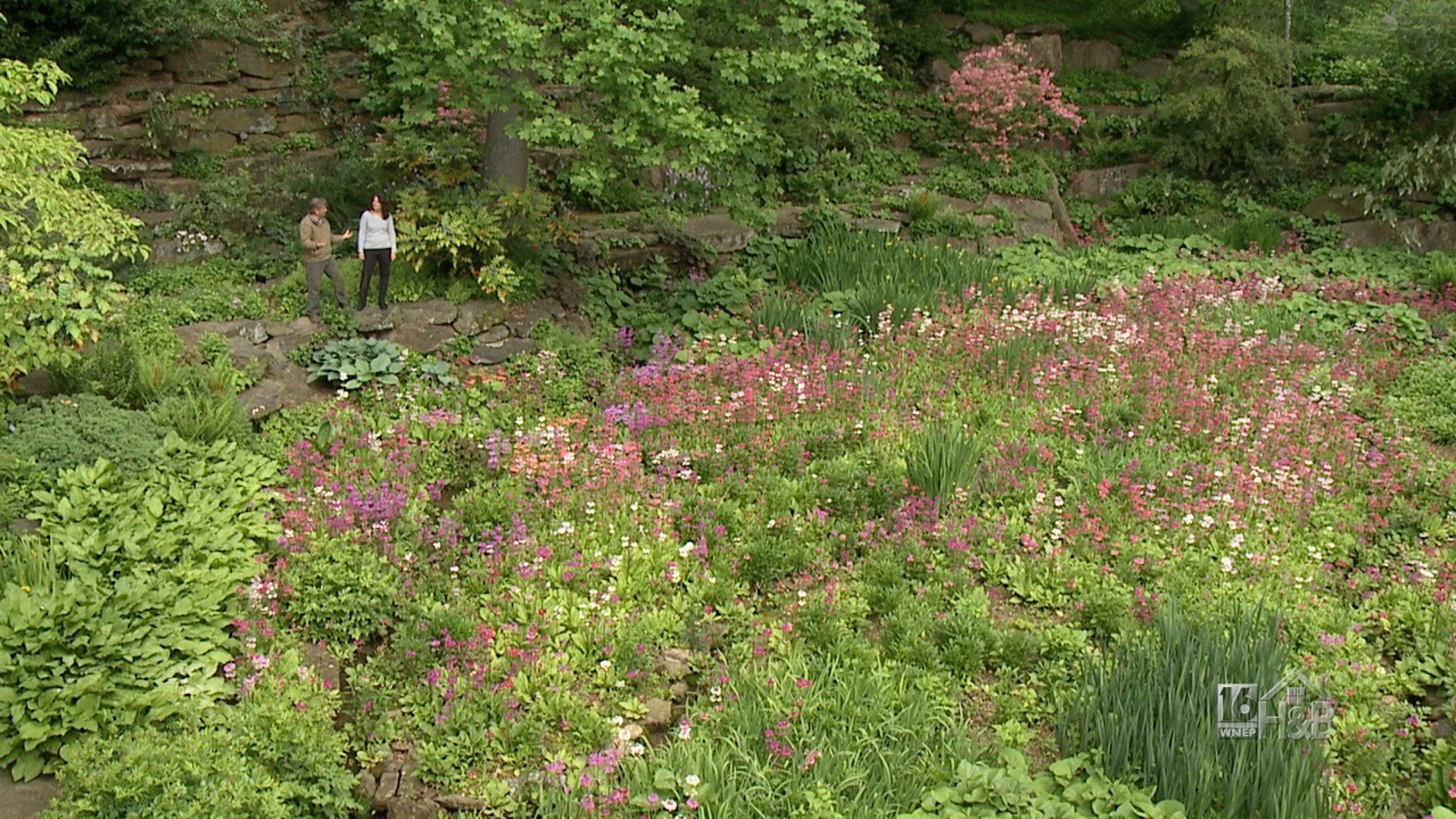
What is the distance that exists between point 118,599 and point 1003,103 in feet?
44.6

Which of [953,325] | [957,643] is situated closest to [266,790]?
[957,643]

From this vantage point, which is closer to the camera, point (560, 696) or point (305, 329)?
point (560, 696)

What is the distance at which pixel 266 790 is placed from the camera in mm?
4578

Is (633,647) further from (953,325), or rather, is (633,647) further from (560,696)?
(953,325)

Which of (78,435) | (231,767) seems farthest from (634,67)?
(231,767)

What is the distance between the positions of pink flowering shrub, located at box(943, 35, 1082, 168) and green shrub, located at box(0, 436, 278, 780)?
478 inches

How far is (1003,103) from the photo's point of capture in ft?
51.1

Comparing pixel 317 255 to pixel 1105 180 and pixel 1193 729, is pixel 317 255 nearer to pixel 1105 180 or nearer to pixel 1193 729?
pixel 1193 729

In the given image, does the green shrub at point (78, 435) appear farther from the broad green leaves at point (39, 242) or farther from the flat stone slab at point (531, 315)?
the flat stone slab at point (531, 315)

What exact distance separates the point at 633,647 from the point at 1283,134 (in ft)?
45.3

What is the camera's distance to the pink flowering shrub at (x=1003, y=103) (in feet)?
51.2

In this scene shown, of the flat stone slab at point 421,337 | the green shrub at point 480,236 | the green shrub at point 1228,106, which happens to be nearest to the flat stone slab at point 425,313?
the flat stone slab at point 421,337

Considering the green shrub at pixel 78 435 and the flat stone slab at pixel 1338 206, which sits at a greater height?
the flat stone slab at pixel 1338 206

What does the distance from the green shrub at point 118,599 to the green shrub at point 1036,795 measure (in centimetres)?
354
